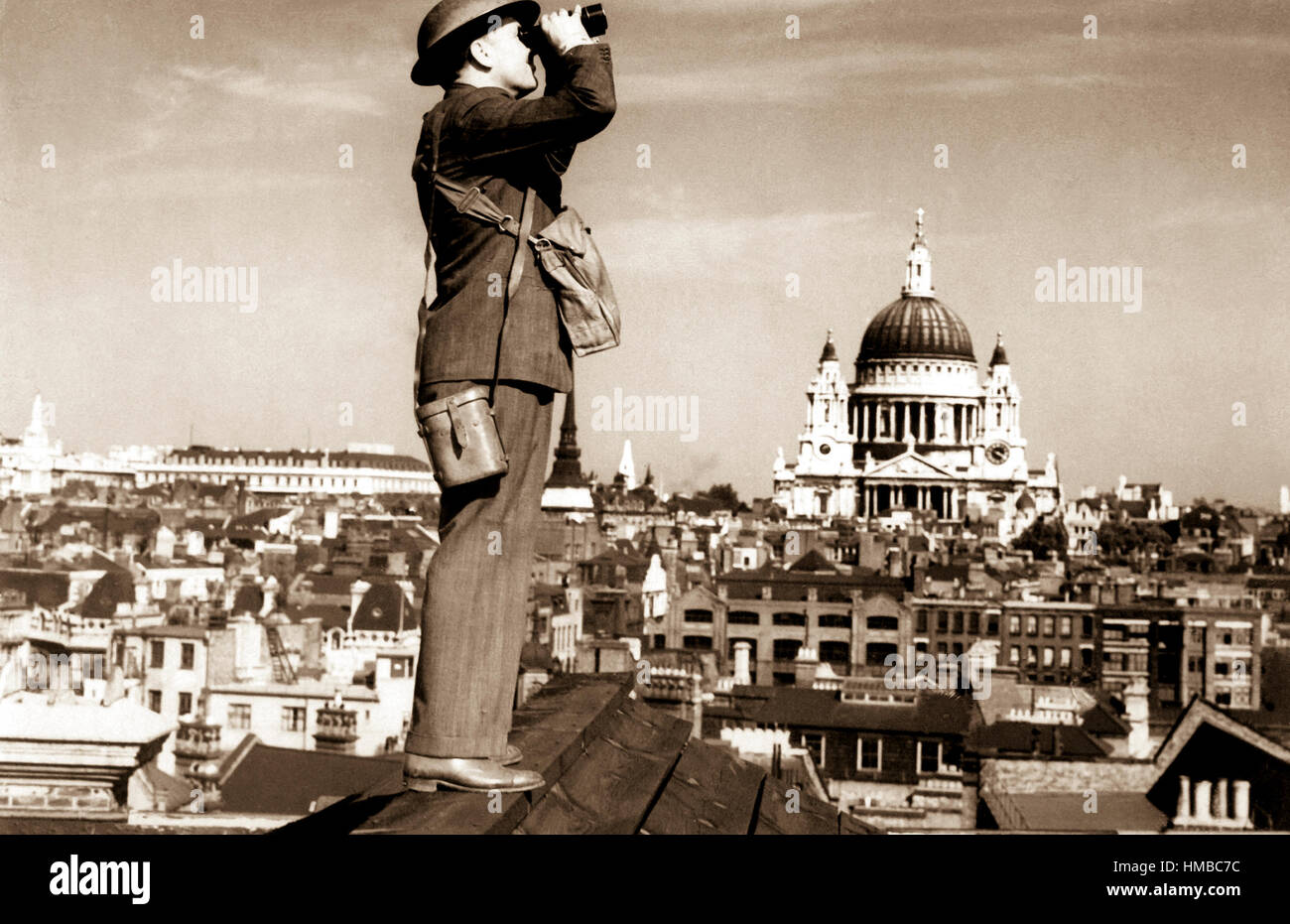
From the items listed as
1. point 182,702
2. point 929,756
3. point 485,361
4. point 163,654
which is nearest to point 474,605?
point 485,361

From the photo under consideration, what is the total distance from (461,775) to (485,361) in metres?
0.95

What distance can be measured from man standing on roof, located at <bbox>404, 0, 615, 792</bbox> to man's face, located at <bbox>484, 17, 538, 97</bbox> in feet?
0.10

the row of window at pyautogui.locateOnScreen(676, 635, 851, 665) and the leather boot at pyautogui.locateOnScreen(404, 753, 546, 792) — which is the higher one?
the leather boot at pyautogui.locateOnScreen(404, 753, 546, 792)

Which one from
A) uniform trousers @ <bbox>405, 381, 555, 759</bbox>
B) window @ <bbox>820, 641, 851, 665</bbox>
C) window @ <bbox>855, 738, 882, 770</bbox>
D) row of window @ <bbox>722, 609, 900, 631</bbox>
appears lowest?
window @ <bbox>855, 738, 882, 770</bbox>

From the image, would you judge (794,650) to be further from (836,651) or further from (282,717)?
(282,717)

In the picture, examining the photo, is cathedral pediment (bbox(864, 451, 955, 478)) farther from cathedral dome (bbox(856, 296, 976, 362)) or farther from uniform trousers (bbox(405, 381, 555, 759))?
uniform trousers (bbox(405, 381, 555, 759))

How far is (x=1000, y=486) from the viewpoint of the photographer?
318ft

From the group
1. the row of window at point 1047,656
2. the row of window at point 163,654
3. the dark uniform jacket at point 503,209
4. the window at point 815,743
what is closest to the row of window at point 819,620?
the row of window at point 1047,656

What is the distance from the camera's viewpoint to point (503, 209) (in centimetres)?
364

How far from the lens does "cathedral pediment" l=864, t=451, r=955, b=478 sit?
312 feet

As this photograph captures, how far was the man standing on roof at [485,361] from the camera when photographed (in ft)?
11.8

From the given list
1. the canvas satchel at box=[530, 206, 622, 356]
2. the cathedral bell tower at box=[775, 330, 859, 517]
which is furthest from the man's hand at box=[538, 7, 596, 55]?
the cathedral bell tower at box=[775, 330, 859, 517]
